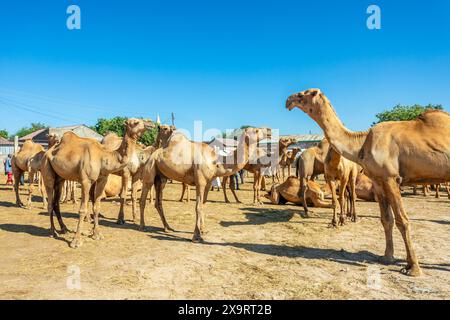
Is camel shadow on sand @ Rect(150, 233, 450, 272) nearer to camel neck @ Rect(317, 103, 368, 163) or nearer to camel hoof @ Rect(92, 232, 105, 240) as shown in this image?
Result: camel neck @ Rect(317, 103, 368, 163)

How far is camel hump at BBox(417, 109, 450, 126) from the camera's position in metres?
5.18

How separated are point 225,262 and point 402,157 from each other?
3569 mm

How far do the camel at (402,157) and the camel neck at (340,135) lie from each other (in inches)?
0.7

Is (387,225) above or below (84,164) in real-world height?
below

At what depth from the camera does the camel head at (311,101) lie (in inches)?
241

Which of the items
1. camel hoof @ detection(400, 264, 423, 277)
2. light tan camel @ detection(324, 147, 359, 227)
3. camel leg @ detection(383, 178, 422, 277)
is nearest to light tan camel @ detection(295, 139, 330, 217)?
light tan camel @ detection(324, 147, 359, 227)

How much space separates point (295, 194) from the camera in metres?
12.7

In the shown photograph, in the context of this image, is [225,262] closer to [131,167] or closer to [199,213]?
[199,213]

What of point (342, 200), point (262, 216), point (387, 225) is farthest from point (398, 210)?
point (262, 216)

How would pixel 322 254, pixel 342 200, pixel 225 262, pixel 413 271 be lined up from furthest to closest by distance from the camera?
pixel 342 200
pixel 322 254
pixel 225 262
pixel 413 271

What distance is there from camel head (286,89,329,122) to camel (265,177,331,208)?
252 inches

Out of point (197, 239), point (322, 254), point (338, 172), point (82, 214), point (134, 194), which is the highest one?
point (338, 172)
